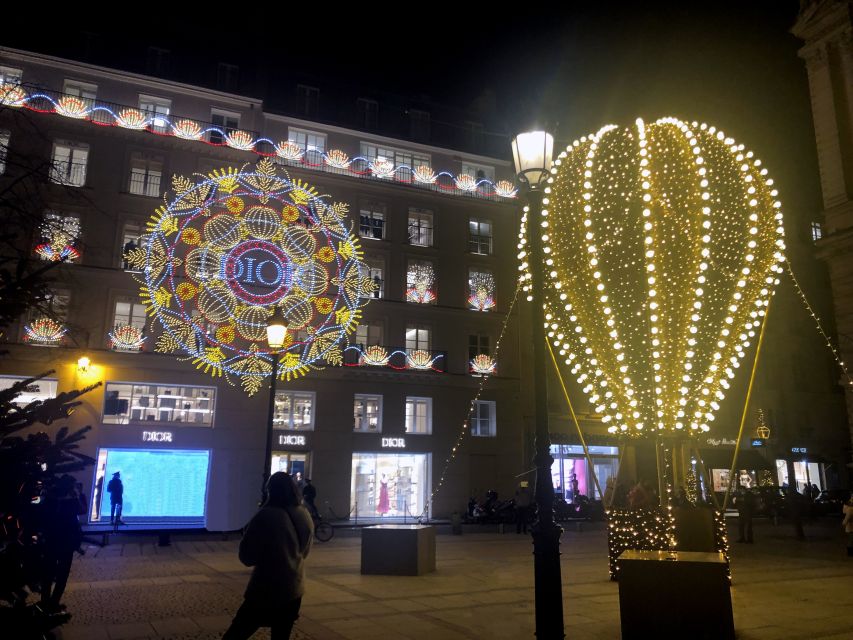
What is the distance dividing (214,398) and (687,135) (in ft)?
72.1

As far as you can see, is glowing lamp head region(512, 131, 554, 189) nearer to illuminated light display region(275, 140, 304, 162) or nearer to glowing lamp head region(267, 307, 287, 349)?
glowing lamp head region(267, 307, 287, 349)

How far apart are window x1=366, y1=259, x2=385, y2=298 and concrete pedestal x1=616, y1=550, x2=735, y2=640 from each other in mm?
25893

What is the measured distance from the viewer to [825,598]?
442 inches

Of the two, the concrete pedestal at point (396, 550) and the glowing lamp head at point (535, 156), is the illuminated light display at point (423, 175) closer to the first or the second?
the concrete pedestal at point (396, 550)

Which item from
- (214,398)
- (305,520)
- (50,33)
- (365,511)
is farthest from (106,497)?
(305,520)

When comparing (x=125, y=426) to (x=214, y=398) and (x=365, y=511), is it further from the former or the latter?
(x=365, y=511)

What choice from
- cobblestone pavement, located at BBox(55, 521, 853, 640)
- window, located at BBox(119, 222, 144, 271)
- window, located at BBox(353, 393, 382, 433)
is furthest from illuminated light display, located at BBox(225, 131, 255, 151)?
cobblestone pavement, located at BBox(55, 521, 853, 640)

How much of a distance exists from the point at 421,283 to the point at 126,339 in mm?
14332

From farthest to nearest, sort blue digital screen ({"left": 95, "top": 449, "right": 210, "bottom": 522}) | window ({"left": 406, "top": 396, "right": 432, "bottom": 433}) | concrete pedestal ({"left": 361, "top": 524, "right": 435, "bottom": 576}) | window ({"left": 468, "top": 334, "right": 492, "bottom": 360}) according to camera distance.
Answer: window ({"left": 468, "top": 334, "right": 492, "bottom": 360})
window ({"left": 406, "top": 396, "right": 432, "bottom": 433})
blue digital screen ({"left": 95, "top": 449, "right": 210, "bottom": 522})
concrete pedestal ({"left": 361, "top": 524, "right": 435, "bottom": 576})

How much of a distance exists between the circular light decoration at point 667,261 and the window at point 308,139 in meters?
21.3

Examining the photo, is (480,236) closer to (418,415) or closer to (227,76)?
(418,415)

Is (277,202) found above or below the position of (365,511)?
above

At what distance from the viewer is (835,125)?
92.7 ft

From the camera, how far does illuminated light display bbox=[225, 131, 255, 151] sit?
29.4 m
